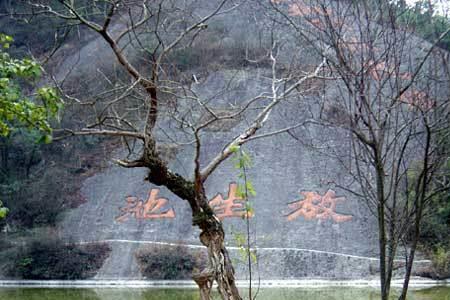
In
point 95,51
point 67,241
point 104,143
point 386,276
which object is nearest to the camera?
point 386,276

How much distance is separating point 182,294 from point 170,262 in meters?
2.48

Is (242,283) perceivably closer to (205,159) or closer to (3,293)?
(3,293)

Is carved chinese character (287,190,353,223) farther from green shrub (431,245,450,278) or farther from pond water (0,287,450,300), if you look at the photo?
pond water (0,287,450,300)

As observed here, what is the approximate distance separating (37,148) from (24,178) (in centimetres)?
117

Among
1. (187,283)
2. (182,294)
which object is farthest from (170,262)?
(182,294)

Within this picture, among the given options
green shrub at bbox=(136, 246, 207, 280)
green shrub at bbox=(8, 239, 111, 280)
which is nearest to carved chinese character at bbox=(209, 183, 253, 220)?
green shrub at bbox=(136, 246, 207, 280)

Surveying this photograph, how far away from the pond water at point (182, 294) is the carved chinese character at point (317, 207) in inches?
115

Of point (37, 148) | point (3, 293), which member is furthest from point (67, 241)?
point (37, 148)

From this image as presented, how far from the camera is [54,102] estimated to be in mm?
3324

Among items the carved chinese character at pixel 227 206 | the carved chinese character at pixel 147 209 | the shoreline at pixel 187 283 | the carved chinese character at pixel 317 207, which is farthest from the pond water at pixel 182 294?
the carved chinese character at pixel 147 209

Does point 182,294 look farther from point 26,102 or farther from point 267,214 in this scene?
point 26,102

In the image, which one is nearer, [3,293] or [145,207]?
[3,293]

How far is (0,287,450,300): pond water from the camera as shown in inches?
435

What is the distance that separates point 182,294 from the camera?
1187 centimetres
